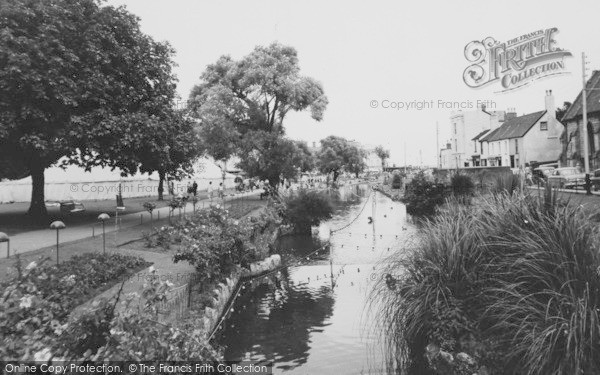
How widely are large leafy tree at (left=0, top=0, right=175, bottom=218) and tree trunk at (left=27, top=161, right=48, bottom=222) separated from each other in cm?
5

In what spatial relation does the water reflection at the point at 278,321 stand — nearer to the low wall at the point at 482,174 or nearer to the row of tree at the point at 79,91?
the low wall at the point at 482,174

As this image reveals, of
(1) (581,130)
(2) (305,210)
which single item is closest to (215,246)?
(2) (305,210)

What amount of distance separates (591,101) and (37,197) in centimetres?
5454

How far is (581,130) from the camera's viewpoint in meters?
51.3

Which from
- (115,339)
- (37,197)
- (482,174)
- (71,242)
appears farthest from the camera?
(482,174)

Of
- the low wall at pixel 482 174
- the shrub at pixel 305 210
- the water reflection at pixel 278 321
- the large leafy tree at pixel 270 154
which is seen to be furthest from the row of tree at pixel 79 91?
the low wall at pixel 482 174

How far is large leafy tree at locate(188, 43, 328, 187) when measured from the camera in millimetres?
41438

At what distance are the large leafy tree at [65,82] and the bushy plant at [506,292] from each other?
726 inches

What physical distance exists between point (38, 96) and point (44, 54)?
7.54 ft

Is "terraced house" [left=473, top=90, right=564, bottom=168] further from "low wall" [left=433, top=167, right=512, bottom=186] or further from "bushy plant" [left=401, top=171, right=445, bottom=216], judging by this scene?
"bushy plant" [left=401, top=171, right=445, bottom=216]

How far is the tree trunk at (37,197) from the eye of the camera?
966 inches

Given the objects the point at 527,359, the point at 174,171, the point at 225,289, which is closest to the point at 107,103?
the point at 174,171

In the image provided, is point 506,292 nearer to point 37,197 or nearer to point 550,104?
point 37,197

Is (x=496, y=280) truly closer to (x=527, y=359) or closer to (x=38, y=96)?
(x=527, y=359)
